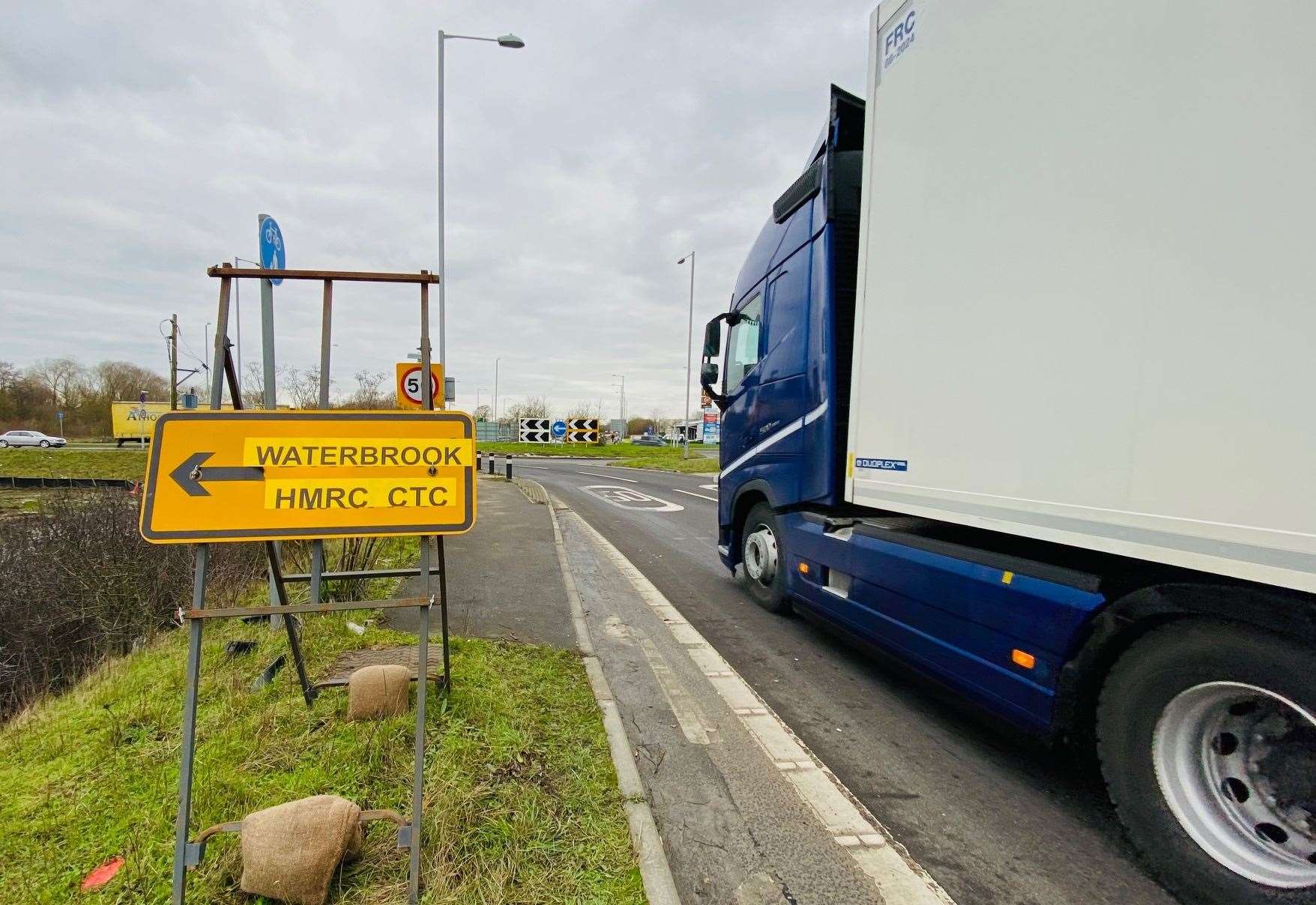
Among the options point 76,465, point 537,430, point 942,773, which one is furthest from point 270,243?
point 537,430

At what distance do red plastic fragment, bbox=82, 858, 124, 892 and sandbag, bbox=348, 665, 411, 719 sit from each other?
986mm

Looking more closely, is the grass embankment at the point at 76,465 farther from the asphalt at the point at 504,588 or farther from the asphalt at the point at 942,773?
the asphalt at the point at 942,773

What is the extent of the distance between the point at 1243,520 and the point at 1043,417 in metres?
0.76

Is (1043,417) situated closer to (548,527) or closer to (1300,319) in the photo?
(1300,319)

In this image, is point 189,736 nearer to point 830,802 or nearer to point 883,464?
point 830,802

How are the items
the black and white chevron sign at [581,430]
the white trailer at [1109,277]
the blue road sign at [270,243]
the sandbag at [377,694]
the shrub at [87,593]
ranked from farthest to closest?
the black and white chevron sign at [581,430]
the shrub at [87,593]
the blue road sign at [270,243]
the sandbag at [377,694]
the white trailer at [1109,277]

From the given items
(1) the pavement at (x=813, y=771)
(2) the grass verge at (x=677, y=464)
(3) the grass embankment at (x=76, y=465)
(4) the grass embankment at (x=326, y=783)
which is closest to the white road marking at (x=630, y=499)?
(2) the grass verge at (x=677, y=464)

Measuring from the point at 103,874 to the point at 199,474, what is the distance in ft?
4.51

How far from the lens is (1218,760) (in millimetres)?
2062

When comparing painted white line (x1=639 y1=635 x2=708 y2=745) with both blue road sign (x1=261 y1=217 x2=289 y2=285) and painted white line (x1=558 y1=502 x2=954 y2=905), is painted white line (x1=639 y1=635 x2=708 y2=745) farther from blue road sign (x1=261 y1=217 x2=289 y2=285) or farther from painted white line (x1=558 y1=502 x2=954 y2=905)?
blue road sign (x1=261 y1=217 x2=289 y2=285)

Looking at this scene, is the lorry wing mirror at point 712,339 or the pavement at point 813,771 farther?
the lorry wing mirror at point 712,339

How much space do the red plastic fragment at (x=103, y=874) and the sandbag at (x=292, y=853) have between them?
474 millimetres

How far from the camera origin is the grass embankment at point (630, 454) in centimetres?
2969

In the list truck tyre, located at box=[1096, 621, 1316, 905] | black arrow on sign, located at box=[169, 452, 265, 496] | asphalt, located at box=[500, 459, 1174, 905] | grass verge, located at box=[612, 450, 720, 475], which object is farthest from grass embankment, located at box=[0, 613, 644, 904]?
grass verge, located at box=[612, 450, 720, 475]
